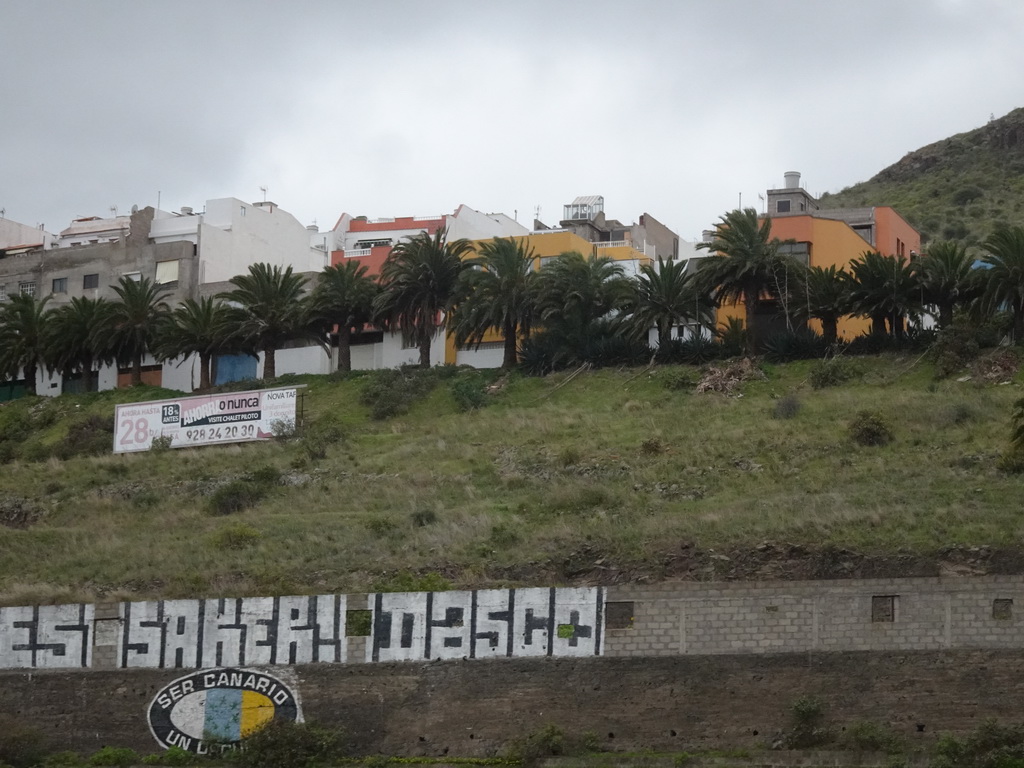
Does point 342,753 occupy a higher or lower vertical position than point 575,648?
lower

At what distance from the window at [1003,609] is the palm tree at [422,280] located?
36.7m

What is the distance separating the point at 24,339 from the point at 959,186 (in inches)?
2595

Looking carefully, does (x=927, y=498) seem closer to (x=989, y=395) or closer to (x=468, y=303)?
(x=989, y=395)

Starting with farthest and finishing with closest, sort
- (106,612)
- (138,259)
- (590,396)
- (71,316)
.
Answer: (138,259)
(71,316)
(590,396)
(106,612)

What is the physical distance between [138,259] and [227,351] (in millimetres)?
13455

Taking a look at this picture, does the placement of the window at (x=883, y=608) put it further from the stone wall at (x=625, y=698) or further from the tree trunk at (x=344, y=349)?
the tree trunk at (x=344, y=349)

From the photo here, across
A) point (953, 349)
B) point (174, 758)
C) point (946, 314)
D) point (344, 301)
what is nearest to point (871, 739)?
point (174, 758)

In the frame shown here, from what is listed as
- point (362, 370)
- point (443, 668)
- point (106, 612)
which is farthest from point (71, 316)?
point (443, 668)

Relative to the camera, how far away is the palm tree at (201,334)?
2867 inches

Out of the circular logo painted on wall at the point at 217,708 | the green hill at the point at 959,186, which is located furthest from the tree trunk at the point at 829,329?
the green hill at the point at 959,186

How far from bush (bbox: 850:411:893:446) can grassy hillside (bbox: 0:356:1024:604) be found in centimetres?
49

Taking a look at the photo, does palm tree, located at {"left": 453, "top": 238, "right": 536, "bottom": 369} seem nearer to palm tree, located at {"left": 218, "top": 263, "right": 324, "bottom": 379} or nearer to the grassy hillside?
the grassy hillside

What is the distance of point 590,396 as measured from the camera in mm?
64125

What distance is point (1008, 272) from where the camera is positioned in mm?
60531
